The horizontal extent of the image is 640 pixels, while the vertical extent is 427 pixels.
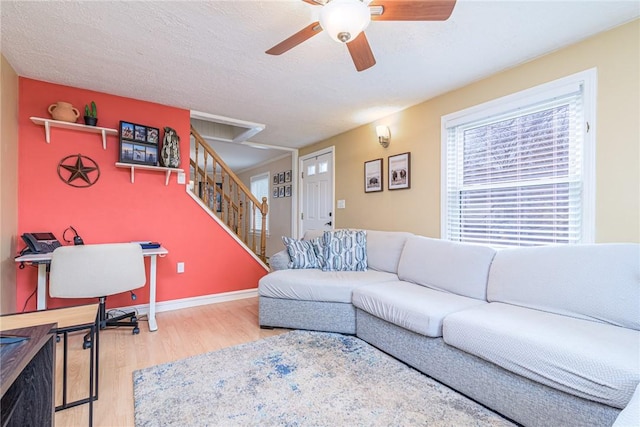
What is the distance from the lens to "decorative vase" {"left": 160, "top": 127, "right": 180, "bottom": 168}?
306 cm

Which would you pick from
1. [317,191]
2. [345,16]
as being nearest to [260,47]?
[345,16]

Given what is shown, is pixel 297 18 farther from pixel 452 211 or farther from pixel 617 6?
pixel 452 211

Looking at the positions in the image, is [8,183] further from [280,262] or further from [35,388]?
[280,262]

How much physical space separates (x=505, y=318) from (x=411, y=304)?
0.54 metres

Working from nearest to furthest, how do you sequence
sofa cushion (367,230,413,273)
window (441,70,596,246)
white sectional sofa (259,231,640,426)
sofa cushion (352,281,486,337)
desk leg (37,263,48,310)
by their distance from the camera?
white sectional sofa (259,231,640,426)
sofa cushion (352,281,486,337)
window (441,70,596,246)
desk leg (37,263,48,310)
sofa cushion (367,230,413,273)

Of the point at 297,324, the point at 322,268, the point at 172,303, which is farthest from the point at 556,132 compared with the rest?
the point at 172,303

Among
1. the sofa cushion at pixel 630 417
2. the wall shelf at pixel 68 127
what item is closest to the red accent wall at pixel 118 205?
the wall shelf at pixel 68 127

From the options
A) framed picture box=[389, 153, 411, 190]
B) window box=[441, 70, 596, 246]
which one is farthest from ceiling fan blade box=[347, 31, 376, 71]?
framed picture box=[389, 153, 411, 190]

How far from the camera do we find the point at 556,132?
2107 millimetres

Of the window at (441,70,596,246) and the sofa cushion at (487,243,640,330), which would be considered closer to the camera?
the sofa cushion at (487,243,640,330)

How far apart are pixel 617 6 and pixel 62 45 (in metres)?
3.55

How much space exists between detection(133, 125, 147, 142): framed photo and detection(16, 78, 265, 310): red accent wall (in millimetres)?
118

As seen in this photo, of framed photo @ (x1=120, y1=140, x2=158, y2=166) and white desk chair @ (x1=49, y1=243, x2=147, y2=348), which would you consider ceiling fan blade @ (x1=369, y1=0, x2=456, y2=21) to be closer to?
white desk chair @ (x1=49, y1=243, x2=147, y2=348)

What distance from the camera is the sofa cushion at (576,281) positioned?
4.87 ft
